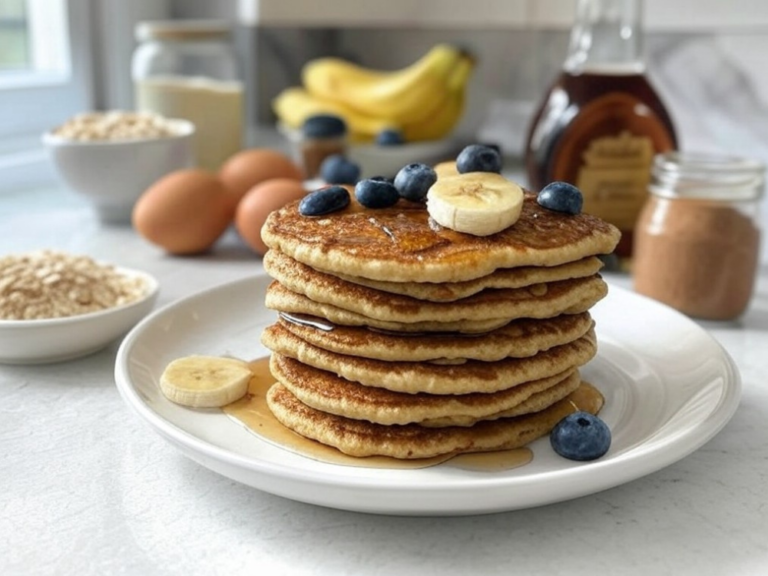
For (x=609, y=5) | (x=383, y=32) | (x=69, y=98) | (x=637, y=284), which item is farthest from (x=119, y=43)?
(x=637, y=284)

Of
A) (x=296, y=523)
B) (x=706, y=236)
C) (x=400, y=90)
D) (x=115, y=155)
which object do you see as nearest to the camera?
(x=296, y=523)

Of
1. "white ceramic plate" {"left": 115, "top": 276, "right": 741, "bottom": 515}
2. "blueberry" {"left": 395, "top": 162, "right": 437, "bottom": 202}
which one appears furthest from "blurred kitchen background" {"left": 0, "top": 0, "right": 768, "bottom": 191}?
"blueberry" {"left": 395, "top": 162, "right": 437, "bottom": 202}

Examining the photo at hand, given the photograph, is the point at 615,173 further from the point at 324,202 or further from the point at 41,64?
the point at 41,64

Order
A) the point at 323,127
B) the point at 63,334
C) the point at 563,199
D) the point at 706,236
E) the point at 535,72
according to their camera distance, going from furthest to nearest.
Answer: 1. the point at 535,72
2. the point at 323,127
3. the point at 706,236
4. the point at 63,334
5. the point at 563,199

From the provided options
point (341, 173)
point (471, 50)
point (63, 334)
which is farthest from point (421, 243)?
point (471, 50)

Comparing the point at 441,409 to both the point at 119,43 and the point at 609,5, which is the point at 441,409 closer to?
the point at 609,5

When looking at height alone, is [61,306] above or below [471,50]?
below
